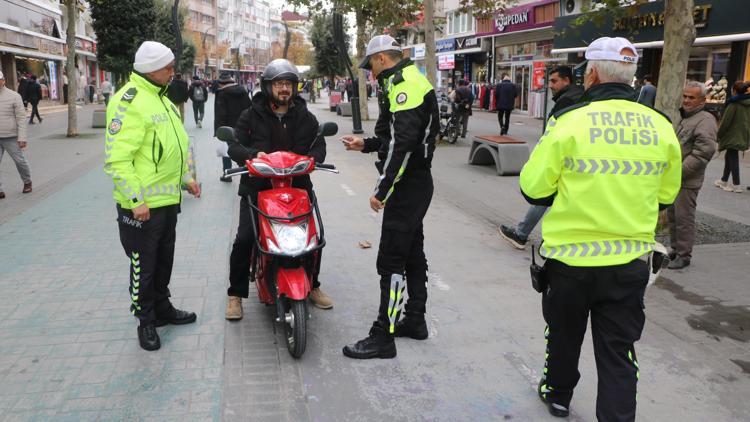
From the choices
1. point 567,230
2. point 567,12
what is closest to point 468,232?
point 567,230

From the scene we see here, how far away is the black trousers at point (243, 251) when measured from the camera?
4.56 metres

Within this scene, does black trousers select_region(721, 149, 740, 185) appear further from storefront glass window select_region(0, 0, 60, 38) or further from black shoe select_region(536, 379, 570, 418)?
storefront glass window select_region(0, 0, 60, 38)

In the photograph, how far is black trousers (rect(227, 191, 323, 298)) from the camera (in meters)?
4.56

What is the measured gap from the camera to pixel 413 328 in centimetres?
446

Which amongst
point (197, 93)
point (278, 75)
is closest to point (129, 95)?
point (278, 75)

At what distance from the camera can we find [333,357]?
13.8 feet

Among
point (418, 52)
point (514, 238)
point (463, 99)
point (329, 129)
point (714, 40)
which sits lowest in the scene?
point (514, 238)

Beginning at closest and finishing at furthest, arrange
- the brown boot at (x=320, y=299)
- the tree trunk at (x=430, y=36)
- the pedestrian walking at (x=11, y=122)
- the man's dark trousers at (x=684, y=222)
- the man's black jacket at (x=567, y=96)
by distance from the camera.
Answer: the brown boot at (x=320, y=299)
the man's black jacket at (x=567, y=96)
the man's dark trousers at (x=684, y=222)
the pedestrian walking at (x=11, y=122)
the tree trunk at (x=430, y=36)

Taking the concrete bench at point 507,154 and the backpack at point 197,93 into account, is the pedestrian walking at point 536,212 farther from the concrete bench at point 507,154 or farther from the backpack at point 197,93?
the backpack at point 197,93

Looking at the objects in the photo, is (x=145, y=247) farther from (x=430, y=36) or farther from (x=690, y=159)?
(x=430, y=36)

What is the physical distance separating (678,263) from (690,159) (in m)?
1.04

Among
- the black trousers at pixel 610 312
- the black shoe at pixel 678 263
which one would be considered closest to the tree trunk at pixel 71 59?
the black shoe at pixel 678 263

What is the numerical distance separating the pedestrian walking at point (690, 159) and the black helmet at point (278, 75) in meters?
A: 3.91

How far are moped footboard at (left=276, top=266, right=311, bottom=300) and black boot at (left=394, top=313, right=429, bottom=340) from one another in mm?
779
